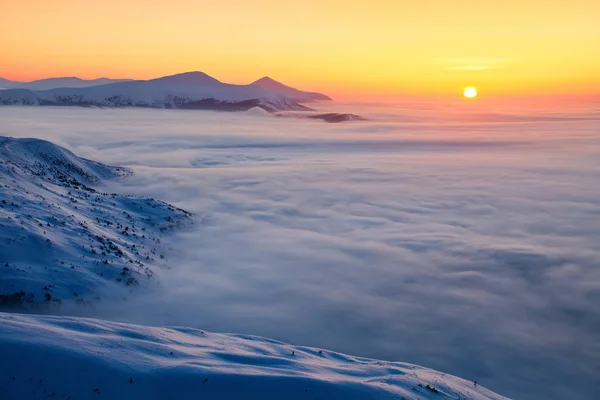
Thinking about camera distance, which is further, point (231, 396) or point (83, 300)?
point (83, 300)

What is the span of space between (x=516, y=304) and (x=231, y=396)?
1783 centimetres

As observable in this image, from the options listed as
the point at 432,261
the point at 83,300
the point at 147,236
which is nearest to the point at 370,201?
the point at 432,261

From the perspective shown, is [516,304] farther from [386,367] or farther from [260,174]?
[260,174]

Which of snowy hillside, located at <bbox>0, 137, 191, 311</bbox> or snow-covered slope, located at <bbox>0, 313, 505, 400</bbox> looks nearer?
snow-covered slope, located at <bbox>0, 313, 505, 400</bbox>

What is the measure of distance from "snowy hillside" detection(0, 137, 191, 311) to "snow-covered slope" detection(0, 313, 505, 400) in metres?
7.01

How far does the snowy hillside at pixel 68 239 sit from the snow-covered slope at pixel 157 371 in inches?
276

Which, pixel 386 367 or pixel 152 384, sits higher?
pixel 152 384

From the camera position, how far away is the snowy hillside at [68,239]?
18.4 metres

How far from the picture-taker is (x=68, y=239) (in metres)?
22.6

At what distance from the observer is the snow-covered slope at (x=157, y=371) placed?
30.1 ft

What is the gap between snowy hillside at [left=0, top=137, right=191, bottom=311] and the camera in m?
18.4

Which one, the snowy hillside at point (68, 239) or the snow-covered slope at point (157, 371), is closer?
the snow-covered slope at point (157, 371)

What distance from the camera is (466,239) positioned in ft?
119

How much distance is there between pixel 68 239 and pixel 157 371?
588 inches
